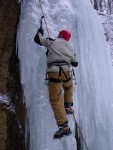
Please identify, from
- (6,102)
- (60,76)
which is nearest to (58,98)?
(60,76)

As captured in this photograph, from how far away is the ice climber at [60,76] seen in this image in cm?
385

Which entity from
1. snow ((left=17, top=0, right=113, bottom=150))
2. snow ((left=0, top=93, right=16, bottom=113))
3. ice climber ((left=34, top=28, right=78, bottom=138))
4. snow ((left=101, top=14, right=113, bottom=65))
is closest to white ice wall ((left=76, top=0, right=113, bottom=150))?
snow ((left=17, top=0, right=113, bottom=150))

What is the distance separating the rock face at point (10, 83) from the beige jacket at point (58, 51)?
0.65m

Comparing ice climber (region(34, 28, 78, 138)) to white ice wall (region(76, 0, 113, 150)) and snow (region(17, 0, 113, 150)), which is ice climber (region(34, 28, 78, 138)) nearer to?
snow (region(17, 0, 113, 150))

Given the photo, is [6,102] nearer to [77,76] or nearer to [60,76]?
[60,76]

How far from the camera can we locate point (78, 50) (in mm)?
5121

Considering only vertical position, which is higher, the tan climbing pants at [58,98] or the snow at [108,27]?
the snow at [108,27]

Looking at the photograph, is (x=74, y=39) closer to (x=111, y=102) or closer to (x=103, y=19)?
(x=111, y=102)

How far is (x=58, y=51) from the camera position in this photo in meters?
4.02

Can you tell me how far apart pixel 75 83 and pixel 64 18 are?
1135 millimetres

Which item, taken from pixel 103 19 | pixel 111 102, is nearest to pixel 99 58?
pixel 111 102

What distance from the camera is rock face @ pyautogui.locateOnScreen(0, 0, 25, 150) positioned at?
4262 mm

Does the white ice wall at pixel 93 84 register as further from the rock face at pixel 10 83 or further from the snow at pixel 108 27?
the snow at pixel 108 27

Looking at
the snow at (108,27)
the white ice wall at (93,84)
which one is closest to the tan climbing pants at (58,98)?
the white ice wall at (93,84)
